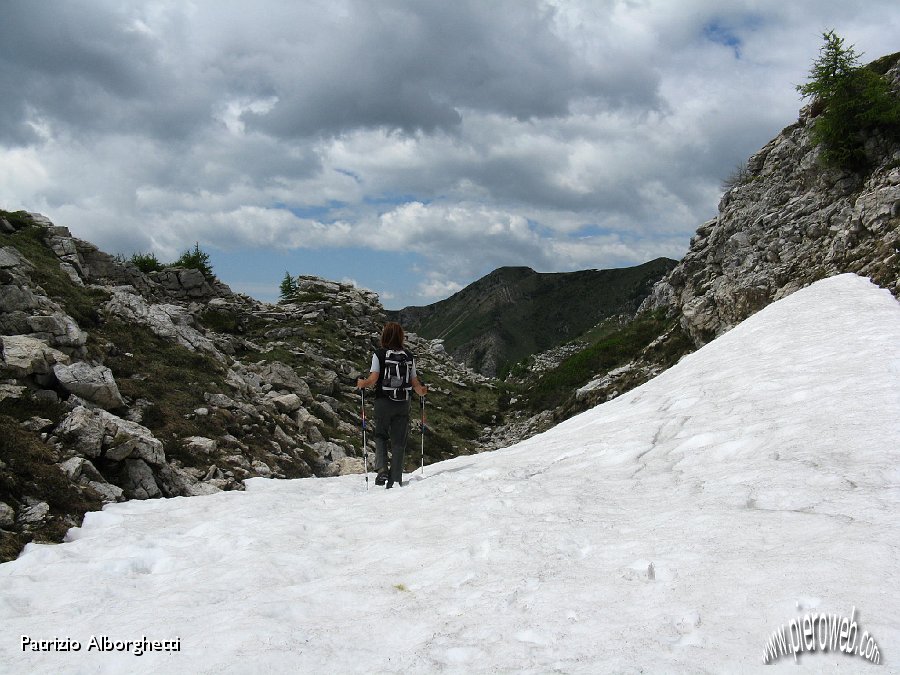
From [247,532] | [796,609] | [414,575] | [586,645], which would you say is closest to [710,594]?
[796,609]

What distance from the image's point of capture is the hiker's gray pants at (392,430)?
1187 cm

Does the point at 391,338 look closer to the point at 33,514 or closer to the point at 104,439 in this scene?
the point at 33,514

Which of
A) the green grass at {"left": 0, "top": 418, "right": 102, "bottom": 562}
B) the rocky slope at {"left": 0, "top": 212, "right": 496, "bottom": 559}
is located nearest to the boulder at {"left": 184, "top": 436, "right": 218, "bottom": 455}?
the rocky slope at {"left": 0, "top": 212, "right": 496, "bottom": 559}

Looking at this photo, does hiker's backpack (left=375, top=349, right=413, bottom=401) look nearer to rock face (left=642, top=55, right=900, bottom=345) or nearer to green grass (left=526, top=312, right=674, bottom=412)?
rock face (left=642, top=55, right=900, bottom=345)

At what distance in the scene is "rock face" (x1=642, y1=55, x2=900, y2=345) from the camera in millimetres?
22734

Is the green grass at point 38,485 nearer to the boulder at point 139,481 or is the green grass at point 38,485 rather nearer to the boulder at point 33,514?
the boulder at point 33,514

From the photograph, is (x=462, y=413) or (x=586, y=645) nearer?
(x=586, y=645)

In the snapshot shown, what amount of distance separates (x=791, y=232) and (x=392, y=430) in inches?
1160

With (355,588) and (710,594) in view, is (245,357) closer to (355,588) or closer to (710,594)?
(355,588)

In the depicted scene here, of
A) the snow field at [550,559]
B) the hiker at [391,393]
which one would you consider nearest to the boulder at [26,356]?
the snow field at [550,559]

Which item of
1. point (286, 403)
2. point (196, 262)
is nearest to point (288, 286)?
point (196, 262)

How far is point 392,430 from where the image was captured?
39.8 feet

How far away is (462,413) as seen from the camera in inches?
2243

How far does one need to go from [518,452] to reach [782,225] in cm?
2864
